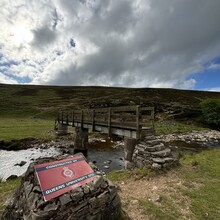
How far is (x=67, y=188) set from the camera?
183 inches

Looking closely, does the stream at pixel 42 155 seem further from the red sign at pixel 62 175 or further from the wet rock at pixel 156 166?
the red sign at pixel 62 175

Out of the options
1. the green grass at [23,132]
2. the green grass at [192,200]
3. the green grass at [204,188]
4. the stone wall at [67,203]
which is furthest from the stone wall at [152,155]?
the green grass at [23,132]

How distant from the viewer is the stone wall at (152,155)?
9367mm

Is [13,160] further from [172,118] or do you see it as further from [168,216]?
[172,118]

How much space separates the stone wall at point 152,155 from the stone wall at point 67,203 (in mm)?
4514

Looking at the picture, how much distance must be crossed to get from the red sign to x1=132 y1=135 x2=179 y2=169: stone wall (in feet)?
16.0

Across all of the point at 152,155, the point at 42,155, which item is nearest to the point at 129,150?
the point at 152,155

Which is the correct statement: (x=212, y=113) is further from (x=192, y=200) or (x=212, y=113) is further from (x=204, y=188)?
(x=192, y=200)

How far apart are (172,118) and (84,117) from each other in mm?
40729

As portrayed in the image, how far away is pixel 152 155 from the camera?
→ 9562mm

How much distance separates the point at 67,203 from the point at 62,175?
761 millimetres

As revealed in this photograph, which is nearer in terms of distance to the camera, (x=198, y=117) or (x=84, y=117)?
(x=84, y=117)

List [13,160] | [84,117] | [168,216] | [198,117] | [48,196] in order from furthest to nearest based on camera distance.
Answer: [198,117], [84,117], [13,160], [168,216], [48,196]

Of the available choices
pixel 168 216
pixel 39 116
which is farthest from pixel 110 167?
pixel 39 116
